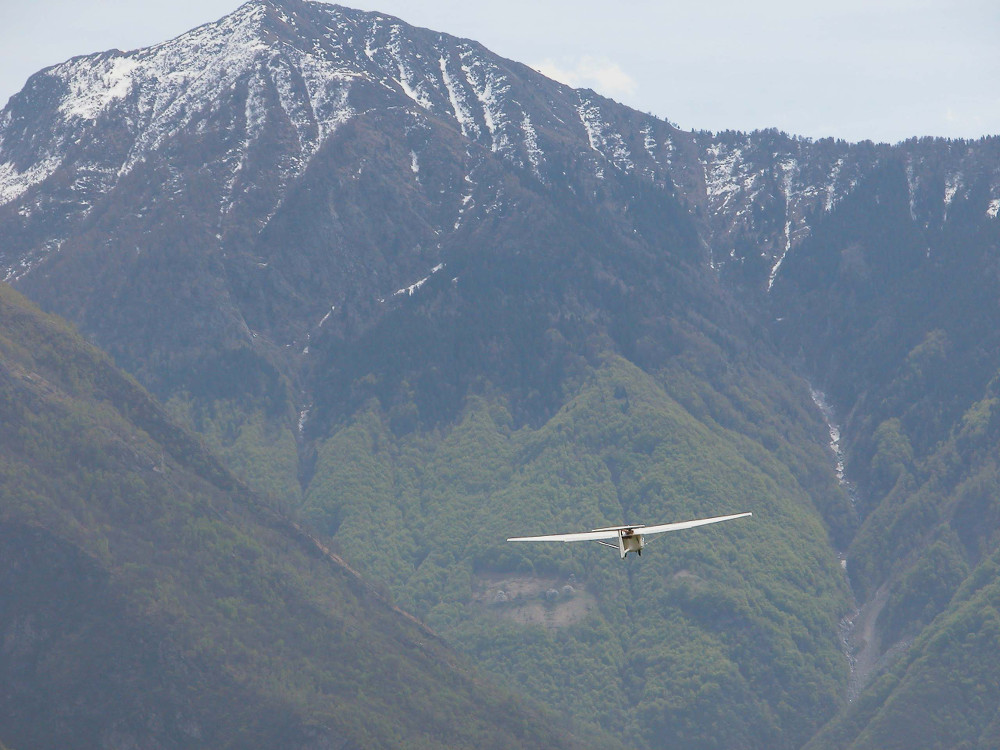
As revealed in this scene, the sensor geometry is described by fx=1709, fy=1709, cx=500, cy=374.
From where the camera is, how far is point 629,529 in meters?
186

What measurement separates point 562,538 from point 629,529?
7.90 meters

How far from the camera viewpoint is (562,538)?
189375mm
